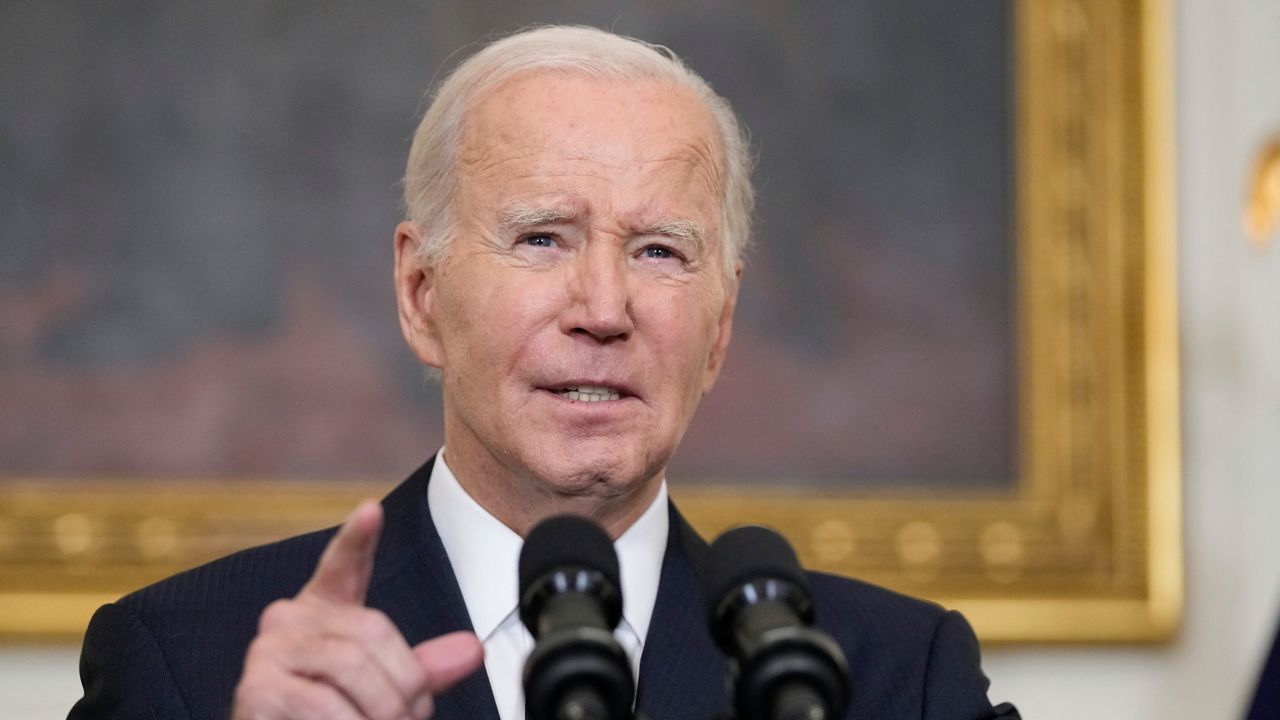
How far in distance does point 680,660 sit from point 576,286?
0.54 meters

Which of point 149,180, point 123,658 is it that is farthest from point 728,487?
point 123,658

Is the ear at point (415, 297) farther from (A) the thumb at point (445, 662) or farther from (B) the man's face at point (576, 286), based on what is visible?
(A) the thumb at point (445, 662)

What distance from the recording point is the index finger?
4.64 feet

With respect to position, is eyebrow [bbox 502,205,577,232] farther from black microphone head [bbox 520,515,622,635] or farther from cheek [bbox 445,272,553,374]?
black microphone head [bbox 520,515,622,635]

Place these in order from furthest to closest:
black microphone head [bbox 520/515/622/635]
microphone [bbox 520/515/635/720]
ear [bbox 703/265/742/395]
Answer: ear [bbox 703/265/742/395]
black microphone head [bbox 520/515/622/635]
microphone [bbox 520/515/635/720]

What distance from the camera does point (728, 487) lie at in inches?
152

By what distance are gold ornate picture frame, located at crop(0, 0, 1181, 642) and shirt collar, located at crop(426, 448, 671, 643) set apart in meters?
1.49

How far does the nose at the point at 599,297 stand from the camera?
6.86 ft

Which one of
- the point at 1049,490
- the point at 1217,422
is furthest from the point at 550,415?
the point at 1217,422

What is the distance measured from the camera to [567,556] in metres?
1.36

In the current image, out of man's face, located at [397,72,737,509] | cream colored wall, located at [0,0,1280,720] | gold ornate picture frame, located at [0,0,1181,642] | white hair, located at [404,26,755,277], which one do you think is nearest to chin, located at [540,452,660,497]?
man's face, located at [397,72,737,509]

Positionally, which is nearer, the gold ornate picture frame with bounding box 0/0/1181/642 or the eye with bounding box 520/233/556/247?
the eye with bounding box 520/233/556/247

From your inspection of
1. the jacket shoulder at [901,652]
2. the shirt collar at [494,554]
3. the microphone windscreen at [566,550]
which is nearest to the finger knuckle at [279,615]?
the microphone windscreen at [566,550]

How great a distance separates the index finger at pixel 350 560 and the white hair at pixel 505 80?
3.00 ft
